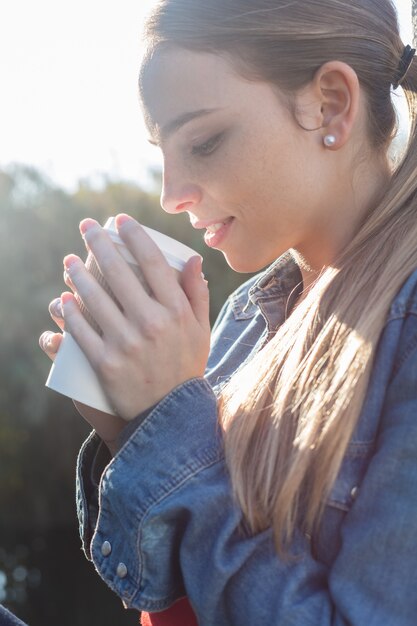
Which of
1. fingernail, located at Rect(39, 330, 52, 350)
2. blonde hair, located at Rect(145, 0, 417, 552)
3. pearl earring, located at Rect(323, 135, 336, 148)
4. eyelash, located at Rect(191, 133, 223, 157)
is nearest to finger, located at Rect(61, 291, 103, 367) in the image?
fingernail, located at Rect(39, 330, 52, 350)

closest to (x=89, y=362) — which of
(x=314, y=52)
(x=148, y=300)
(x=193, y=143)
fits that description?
(x=148, y=300)

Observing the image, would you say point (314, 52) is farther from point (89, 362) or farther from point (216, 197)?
point (89, 362)

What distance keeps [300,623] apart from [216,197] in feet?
2.24

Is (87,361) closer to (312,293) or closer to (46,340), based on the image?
(46,340)

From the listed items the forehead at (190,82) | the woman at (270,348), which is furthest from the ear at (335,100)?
the forehead at (190,82)

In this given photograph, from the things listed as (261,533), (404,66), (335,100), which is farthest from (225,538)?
(404,66)

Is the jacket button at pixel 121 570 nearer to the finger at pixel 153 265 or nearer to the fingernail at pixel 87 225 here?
the finger at pixel 153 265

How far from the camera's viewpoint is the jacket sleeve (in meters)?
0.99

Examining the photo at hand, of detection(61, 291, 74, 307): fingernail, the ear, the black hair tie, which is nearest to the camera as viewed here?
detection(61, 291, 74, 307): fingernail

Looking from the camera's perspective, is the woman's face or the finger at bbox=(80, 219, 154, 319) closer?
the finger at bbox=(80, 219, 154, 319)

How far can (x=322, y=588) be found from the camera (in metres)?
1.05

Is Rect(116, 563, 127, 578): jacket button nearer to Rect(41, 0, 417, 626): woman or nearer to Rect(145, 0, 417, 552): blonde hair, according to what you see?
Rect(41, 0, 417, 626): woman

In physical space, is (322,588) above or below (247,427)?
below

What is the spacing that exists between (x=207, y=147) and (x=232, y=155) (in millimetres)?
44
